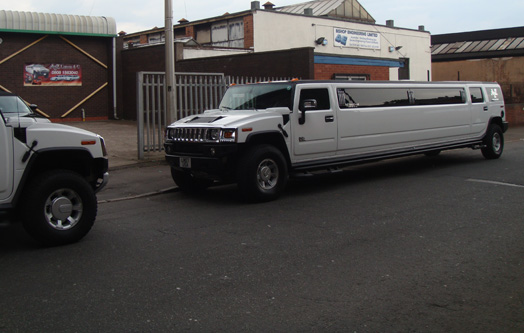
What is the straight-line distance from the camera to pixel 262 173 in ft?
28.3

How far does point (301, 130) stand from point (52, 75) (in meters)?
16.4

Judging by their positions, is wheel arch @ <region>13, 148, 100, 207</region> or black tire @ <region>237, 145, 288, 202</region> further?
black tire @ <region>237, 145, 288, 202</region>

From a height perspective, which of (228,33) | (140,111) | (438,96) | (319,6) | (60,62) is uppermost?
(319,6)

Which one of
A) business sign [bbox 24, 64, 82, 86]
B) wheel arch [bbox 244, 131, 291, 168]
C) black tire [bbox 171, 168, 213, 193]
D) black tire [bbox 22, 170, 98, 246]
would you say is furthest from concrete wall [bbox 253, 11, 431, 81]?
black tire [bbox 22, 170, 98, 246]

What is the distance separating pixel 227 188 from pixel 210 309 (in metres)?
6.24

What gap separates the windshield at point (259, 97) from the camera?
371 inches

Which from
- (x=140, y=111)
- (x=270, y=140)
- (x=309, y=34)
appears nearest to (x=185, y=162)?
(x=270, y=140)

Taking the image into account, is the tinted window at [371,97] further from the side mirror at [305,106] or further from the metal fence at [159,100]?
the metal fence at [159,100]

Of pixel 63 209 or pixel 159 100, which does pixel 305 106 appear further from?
pixel 159 100

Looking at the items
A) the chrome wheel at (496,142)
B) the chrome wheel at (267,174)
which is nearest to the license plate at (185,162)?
the chrome wheel at (267,174)

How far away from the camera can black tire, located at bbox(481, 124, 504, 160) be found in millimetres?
13477

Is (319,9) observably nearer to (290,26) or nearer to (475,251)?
(290,26)

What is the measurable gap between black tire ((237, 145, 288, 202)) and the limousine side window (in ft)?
21.9

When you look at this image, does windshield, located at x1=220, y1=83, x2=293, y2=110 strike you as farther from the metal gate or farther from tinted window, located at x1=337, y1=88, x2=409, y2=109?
the metal gate
